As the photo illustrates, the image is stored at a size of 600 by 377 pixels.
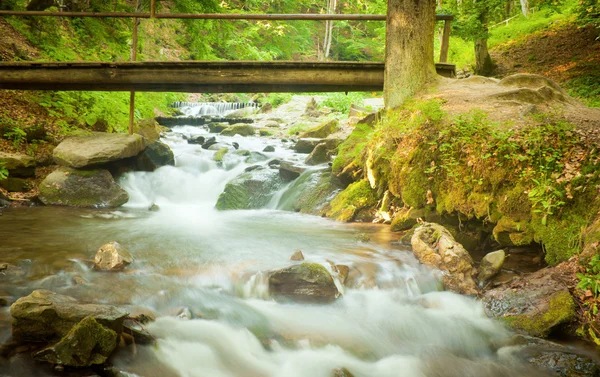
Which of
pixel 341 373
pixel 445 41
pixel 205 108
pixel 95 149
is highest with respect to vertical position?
pixel 445 41

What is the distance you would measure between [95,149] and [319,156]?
5.27 metres

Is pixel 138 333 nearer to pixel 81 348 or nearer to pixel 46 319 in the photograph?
pixel 81 348

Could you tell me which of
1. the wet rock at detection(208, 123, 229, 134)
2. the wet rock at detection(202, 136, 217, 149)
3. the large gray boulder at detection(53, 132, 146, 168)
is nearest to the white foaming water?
the large gray boulder at detection(53, 132, 146, 168)

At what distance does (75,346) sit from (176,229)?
14.5ft

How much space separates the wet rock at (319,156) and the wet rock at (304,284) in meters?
6.46

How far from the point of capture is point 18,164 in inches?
336

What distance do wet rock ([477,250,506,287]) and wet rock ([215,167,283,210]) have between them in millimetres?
5514

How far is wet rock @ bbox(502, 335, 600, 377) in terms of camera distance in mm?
3660

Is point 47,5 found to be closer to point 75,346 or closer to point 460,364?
point 75,346

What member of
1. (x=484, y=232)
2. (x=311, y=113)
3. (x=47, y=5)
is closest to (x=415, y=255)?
(x=484, y=232)

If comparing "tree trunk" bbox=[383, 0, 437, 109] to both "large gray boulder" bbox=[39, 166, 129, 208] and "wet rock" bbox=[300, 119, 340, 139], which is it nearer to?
"large gray boulder" bbox=[39, 166, 129, 208]

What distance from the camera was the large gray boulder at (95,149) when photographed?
8820 mm

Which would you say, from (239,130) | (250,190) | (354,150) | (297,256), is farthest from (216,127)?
(297,256)

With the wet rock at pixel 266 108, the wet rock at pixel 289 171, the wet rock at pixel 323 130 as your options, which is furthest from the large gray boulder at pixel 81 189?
the wet rock at pixel 266 108
